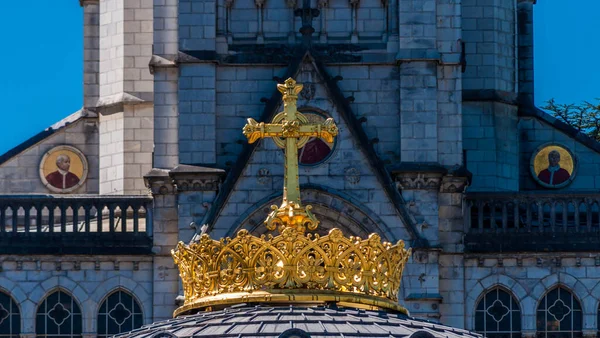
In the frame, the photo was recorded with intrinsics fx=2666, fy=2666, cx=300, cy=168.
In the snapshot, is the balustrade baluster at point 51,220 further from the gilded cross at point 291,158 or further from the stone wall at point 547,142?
the gilded cross at point 291,158

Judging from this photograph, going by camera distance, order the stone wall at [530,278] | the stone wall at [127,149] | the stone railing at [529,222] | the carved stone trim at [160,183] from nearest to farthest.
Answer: the stone wall at [530,278]
the stone railing at [529,222]
the carved stone trim at [160,183]
the stone wall at [127,149]

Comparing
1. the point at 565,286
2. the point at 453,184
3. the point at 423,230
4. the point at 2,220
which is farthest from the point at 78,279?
the point at 565,286

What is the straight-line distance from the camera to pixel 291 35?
47406 mm

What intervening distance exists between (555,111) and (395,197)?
12010 millimetres

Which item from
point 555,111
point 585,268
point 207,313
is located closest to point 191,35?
point 585,268

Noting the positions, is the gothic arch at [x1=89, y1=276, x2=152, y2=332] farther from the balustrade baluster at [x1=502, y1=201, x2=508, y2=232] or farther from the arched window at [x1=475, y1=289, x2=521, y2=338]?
the balustrade baluster at [x1=502, y1=201, x2=508, y2=232]

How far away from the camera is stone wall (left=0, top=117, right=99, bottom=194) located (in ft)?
167

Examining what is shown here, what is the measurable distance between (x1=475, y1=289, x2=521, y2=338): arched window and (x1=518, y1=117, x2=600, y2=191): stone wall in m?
4.18

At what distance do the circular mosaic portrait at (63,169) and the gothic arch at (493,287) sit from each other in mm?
8818

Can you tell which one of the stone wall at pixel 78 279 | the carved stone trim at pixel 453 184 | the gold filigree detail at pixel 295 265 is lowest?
the gold filigree detail at pixel 295 265

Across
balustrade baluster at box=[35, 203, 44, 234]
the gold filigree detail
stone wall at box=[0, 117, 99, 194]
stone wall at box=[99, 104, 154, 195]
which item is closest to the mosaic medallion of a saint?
stone wall at box=[99, 104, 154, 195]

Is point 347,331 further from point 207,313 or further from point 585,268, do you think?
point 585,268

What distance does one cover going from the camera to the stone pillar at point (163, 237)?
1829 inches

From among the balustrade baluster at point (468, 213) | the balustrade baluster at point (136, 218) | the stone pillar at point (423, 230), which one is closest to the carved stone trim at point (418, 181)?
the stone pillar at point (423, 230)
